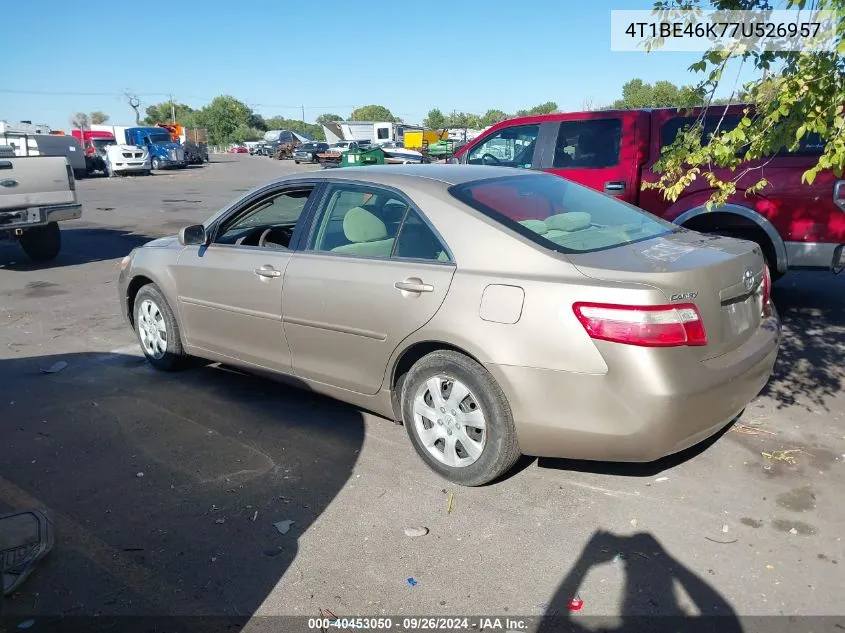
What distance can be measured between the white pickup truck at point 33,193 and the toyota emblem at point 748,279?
370 inches

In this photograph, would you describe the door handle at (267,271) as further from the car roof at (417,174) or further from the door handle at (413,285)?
the door handle at (413,285)

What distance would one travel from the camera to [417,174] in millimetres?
4211

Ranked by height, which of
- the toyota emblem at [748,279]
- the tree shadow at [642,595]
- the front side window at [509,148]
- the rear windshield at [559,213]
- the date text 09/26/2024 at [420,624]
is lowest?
the date text 09/26/2024 at [420,624]

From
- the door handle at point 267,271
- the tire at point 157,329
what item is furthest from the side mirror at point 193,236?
the door handle at point 267,271

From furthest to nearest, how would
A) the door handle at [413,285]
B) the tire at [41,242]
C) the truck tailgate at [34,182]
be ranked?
the tire at [41,242] → the truck tailgate at [34,182] → the door handle at [413,285]

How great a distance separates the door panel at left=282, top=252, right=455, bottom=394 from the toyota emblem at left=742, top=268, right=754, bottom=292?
150 centimetres

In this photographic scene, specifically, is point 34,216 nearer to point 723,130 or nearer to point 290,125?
point 723,130

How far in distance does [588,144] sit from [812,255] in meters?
2.54

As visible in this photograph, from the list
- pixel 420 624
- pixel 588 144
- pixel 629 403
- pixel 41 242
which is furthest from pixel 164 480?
pixel 41 242

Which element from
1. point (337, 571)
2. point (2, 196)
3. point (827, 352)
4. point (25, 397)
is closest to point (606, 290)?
point (337, 571)

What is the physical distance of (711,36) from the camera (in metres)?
4.00

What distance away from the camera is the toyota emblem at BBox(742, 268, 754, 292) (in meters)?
3.57

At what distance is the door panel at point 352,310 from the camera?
12.3ft

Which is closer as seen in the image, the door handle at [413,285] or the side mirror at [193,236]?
the door handle at [413,285]
